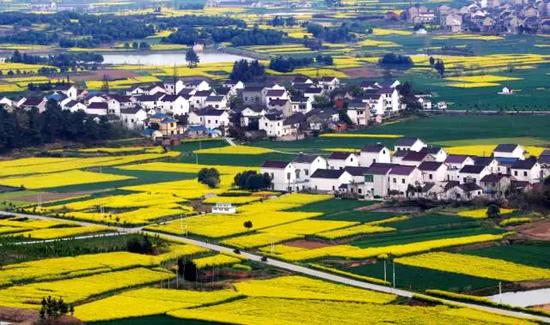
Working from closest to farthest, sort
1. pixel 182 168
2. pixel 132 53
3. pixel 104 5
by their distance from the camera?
pixel 182 168 → pixel 132 53 → pixel 104 5

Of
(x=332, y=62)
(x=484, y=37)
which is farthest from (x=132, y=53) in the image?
(x=484, y=37)

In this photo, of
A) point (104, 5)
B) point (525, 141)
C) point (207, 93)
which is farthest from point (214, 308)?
point (104, 5)

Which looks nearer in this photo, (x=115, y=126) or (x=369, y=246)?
(x=369, y=246)

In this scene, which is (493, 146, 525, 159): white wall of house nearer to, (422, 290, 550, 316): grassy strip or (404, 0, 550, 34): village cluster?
(422, 290, 550, 316): grassy strip

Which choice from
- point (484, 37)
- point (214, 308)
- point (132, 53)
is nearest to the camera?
point (214, 308)

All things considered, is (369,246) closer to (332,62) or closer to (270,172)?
(270,172)

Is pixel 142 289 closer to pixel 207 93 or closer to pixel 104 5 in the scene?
pixel 207 93
